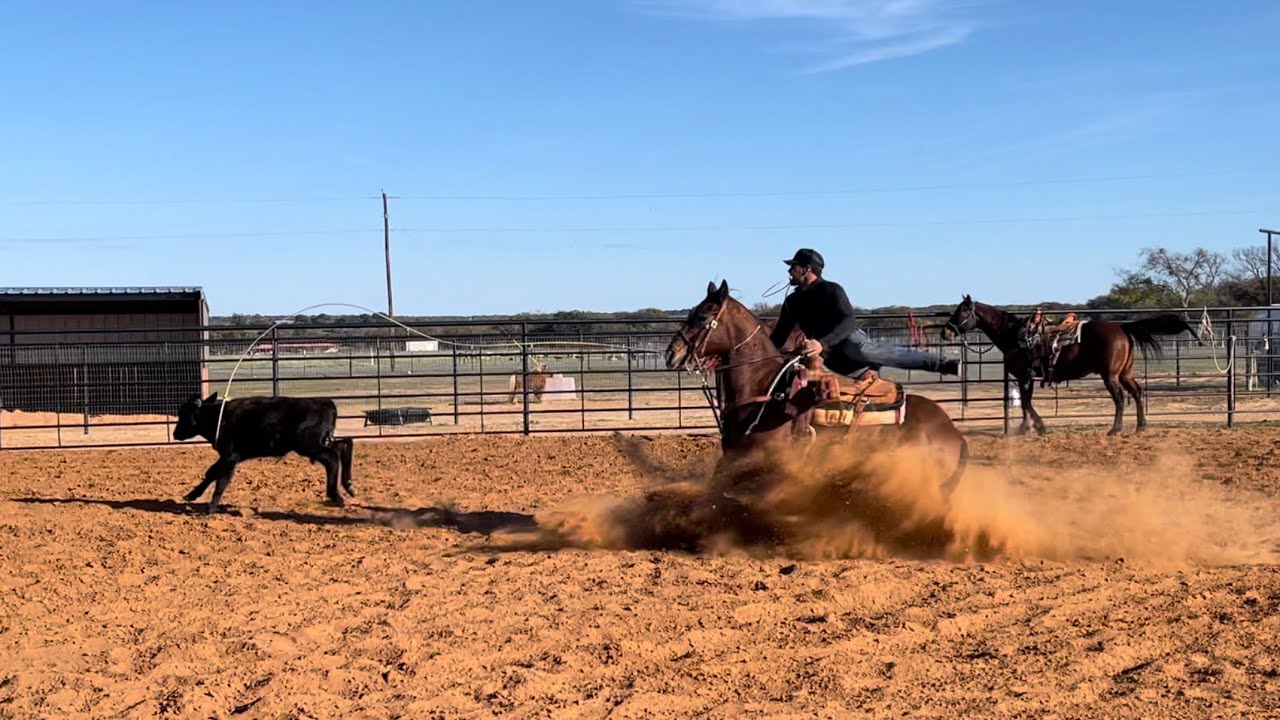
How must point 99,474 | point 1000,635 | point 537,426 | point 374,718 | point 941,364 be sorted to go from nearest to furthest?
point 374,718, point 1000,635, point 941,364, point 99,474, point 537,426

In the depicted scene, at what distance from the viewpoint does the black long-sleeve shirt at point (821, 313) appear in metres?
6.13

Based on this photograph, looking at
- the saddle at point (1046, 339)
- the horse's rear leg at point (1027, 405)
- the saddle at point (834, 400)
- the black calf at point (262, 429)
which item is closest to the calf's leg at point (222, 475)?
the black calf at point (262, 429)

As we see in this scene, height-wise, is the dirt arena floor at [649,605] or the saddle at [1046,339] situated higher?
the saddle at [1046,339]

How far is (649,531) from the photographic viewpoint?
254 inches

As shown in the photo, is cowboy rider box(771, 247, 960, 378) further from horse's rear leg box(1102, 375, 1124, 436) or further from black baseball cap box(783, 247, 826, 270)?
horse's rear leg box(1102, 375, 1124, 436)

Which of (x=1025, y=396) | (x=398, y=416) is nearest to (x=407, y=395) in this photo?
(x=398, y=416)

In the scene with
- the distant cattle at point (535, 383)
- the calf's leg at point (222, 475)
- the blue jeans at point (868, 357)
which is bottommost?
the calf's leg at point (222, 475)

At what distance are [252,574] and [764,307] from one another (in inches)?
488

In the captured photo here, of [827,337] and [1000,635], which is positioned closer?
[1000,635]

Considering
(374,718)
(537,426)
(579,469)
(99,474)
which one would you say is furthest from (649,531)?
(537,426)

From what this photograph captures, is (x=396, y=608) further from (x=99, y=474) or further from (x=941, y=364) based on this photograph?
(x=99, y=474)

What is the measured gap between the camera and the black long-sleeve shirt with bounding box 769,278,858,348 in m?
6.13

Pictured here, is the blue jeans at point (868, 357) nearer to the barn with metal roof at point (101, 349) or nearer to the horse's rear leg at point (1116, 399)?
the horse's rear leg at point (1116, 399)

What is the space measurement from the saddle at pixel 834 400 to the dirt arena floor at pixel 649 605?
1.17ft
